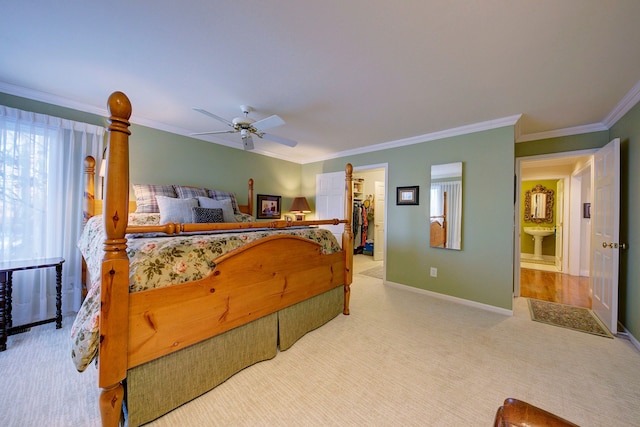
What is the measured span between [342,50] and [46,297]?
150 inches

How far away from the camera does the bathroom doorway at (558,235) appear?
3525 mm

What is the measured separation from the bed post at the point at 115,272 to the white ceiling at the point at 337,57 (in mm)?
911

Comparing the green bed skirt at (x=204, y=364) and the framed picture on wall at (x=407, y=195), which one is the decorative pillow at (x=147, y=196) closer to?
the green bed skirt at (x=204, y=364)

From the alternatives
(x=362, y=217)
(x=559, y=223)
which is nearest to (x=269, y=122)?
(x=362, y=217)

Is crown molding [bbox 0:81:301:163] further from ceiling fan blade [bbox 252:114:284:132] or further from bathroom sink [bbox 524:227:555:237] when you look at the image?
bathroom sink [bbox 524:227:555:237]

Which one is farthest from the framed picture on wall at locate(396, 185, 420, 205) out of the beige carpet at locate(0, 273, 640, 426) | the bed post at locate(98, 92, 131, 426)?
the bed post at locate(98, 92, 131, 426)

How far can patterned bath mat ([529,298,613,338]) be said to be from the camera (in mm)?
2551

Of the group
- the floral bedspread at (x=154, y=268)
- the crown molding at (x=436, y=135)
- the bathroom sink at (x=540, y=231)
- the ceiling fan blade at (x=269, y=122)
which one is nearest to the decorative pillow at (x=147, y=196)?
the floral bedspread at (x=154, y=268)

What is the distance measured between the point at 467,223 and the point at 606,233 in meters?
1.29

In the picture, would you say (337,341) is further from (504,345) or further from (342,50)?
(342,50)

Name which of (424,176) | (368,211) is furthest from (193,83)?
(368,211)

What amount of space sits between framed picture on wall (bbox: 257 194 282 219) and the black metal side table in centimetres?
271

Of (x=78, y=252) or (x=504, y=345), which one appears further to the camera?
(x=78, y=252)

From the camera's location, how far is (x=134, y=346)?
1242 millimetres
